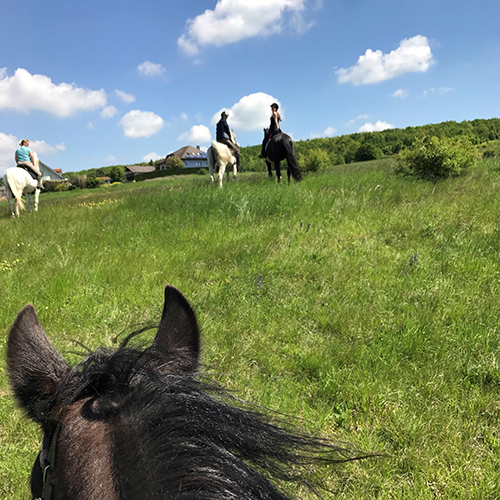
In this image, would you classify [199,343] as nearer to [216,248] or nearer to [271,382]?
[271,382]

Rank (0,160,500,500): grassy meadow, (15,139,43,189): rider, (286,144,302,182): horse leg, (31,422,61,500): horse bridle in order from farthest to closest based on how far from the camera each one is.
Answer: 1. (15,139,43,189): rider
2. (286,144,302,182): horse leg
3. (0,160,500,500): grassy meadow
4. (31,422,61,500): horse bridle

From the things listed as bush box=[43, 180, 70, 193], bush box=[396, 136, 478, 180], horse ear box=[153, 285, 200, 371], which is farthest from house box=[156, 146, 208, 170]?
horse ear box=[153, 285, 200, 371]

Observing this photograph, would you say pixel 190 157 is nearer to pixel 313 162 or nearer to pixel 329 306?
pixel 313 162

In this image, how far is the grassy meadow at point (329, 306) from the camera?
6.51ft

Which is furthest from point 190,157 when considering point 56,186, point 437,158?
point 437,158

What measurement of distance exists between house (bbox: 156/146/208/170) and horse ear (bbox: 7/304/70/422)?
108 m

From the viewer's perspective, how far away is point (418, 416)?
213cm

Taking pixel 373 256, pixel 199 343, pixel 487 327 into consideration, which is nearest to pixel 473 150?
pixel 373 256

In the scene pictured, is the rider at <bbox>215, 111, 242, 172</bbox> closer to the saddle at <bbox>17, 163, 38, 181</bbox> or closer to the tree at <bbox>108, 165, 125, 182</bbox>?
the saddle at <bbox>17, 163, 38, 181</bbox>

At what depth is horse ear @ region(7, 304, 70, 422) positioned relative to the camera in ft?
3.16

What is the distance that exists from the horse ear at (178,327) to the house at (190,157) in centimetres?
10837

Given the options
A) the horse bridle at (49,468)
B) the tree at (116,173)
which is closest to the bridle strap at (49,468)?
the horse bridle at (49,468)

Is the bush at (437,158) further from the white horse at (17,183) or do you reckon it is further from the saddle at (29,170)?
the saddle at (29,170)

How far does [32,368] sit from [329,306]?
116 inches
